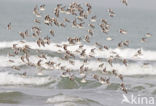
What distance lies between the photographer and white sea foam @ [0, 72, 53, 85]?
25703 mm

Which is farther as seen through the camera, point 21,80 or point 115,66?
point 115,66

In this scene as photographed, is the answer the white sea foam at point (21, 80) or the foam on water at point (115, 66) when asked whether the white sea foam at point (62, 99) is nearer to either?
the white sea foam at point (21, 80)

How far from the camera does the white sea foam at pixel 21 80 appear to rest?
2570cm

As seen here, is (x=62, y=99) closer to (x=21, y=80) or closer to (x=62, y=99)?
(x=62, y=99)

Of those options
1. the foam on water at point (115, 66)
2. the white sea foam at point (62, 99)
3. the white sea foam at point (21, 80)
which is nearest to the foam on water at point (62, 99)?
the white sea foam at point (62, 99)

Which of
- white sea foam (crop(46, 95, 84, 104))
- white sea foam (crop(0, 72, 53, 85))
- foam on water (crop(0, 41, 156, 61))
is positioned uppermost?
foam on water (crop(0, 41, 156, 61))

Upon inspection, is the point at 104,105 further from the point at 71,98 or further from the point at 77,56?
the point at 77,56

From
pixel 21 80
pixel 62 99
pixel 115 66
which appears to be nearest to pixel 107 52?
pixel 115 66

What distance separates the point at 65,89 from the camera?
80.1ft

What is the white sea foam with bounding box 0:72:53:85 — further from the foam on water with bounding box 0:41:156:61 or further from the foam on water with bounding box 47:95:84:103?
the foam on water with bounding box 0:41:156:61

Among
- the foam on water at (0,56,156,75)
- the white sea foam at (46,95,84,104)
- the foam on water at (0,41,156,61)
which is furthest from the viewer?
the foam on water at (0,41,156,61)

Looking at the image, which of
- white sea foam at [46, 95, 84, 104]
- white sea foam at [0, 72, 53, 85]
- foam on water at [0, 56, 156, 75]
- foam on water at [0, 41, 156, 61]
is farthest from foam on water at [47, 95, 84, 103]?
foam on water at [0, 41, 156, 61]

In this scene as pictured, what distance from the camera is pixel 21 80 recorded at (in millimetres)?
26156

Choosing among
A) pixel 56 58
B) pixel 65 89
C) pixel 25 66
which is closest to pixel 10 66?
pixel 25 66
